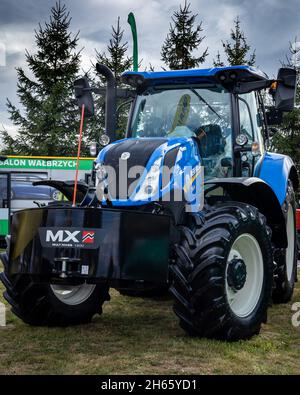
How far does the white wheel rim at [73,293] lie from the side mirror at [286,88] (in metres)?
2.76

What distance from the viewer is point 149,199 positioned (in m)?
5.17

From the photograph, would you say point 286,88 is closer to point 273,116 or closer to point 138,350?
point 273,116

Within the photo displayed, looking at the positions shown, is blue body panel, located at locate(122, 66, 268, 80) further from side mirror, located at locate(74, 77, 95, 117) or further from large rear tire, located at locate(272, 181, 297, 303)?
large rear tire, located at locate(272, 181, 297, 303)

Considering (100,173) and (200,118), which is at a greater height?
(200,118)

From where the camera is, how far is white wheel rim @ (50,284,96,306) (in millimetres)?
5951

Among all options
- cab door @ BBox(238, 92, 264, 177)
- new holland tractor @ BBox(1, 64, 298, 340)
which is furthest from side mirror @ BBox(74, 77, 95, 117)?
cab door @ BBox(238, 92, 264, 177)

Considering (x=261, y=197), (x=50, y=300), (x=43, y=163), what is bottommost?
(x=50, y=300)

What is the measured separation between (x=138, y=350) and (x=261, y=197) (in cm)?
216

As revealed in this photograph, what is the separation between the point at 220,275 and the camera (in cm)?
481

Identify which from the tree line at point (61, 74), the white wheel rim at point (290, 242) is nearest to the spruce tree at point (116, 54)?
the tree line at point (61, 74)

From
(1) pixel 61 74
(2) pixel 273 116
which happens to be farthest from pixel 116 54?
(2) pixel 273 116

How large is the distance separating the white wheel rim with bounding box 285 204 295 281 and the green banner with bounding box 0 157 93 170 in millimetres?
10713
